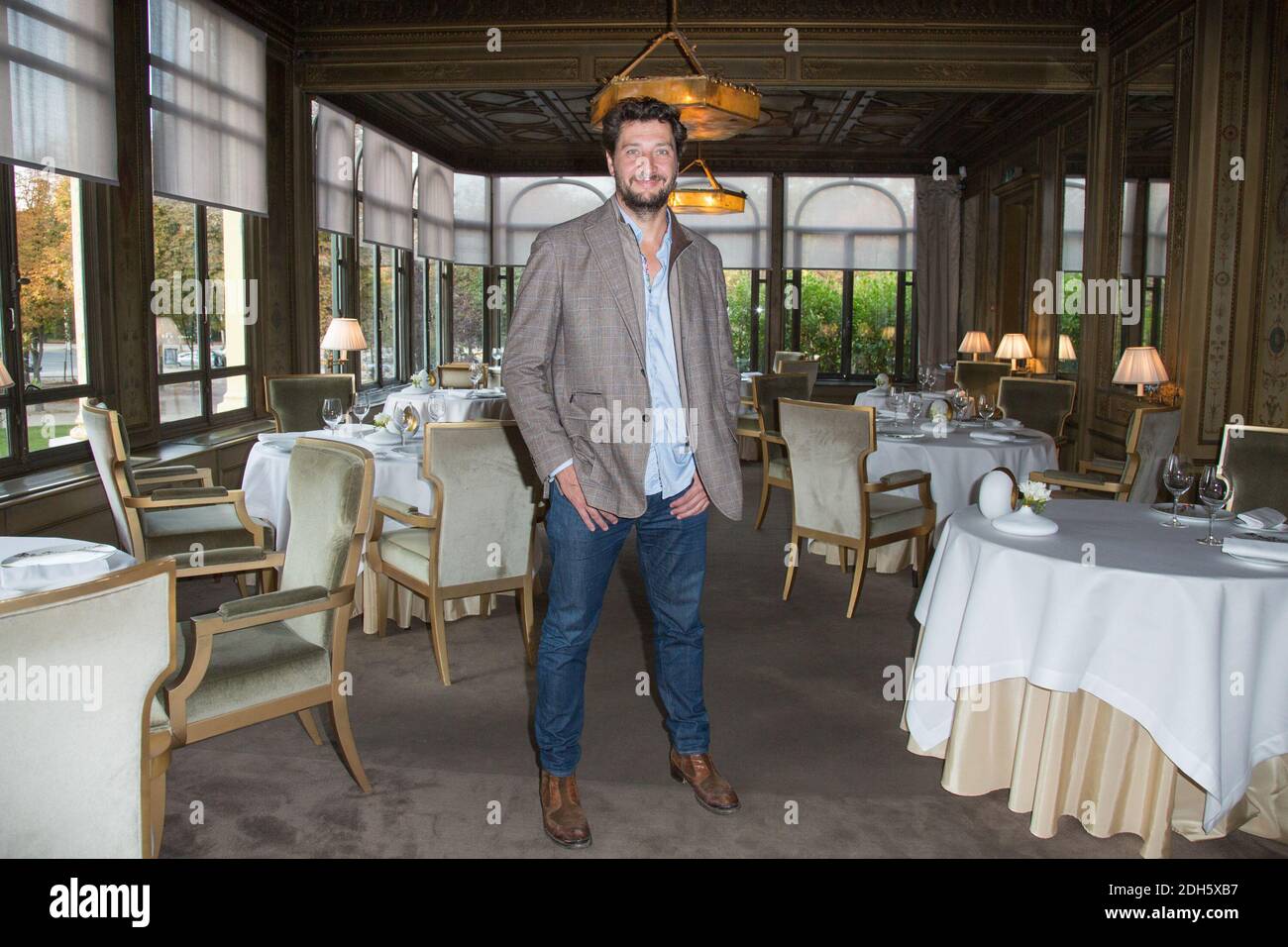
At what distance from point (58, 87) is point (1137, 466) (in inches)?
214

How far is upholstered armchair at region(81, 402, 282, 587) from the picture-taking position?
13.3ft

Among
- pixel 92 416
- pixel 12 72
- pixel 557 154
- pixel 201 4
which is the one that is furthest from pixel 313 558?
pixel 557 154

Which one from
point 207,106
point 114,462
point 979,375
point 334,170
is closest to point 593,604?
point 114,462

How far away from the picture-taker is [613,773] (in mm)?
3074

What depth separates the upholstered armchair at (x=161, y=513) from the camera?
4.05 metres

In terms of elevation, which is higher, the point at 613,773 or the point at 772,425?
the point at 772,425

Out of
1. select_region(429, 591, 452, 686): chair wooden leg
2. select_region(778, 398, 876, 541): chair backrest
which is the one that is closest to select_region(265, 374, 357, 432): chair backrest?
select_region(429, 591, 452, 686): chair wooden leg

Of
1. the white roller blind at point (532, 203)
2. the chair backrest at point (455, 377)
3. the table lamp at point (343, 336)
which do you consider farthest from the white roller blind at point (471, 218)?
the table lamp at point (343, 336)

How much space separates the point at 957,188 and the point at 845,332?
2.12 meters

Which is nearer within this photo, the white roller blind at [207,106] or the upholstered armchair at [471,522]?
the upholstered armchair at [471,522]

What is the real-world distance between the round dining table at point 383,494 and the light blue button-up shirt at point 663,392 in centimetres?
205

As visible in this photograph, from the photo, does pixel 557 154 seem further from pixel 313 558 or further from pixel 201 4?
pixel 313 558

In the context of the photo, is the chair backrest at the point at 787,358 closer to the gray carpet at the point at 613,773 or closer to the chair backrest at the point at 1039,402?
the chair backrest at the point at 1039,402

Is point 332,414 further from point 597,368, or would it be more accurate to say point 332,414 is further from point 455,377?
point 455,377
